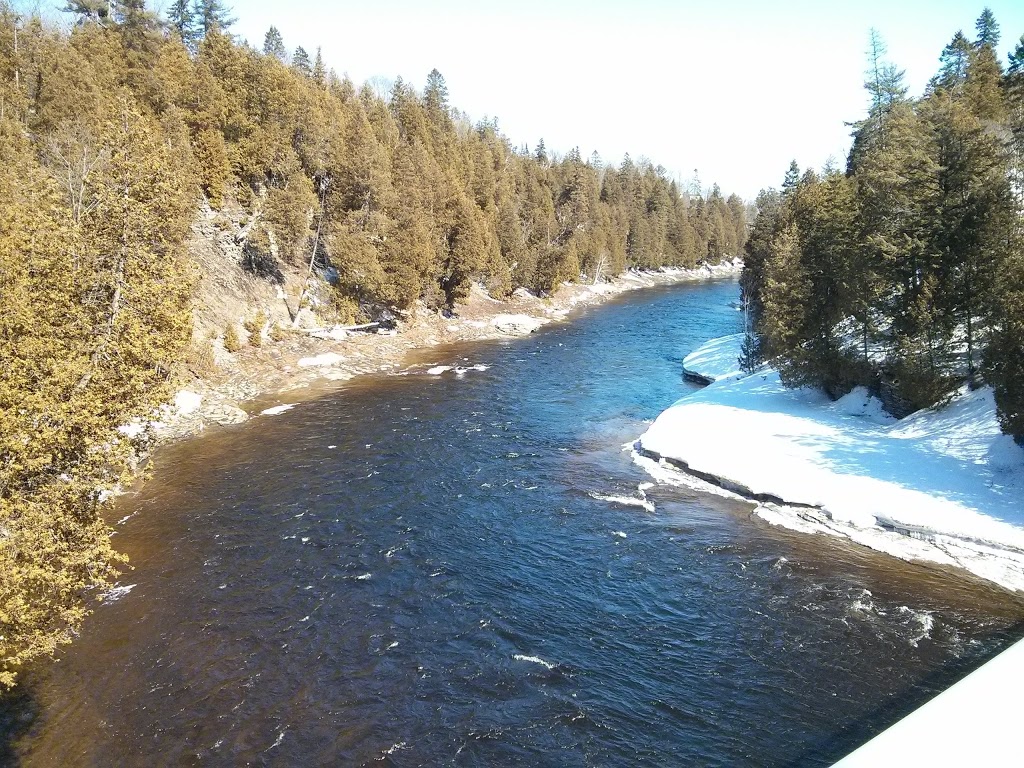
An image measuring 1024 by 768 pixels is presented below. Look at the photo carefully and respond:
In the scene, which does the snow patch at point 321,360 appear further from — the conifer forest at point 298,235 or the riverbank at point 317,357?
the conifer forest at point 298,235

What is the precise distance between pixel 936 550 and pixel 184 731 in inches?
931

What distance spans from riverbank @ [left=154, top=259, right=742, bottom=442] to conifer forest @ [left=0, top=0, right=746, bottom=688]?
3.15m

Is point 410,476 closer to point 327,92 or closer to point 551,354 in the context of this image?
point 551,354

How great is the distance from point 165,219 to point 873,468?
27618mm

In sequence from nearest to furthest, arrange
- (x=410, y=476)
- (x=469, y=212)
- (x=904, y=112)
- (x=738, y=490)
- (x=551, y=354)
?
(x=738, y=490)
(x=410, y=476)
(x=904, y=112)
(x=551, y=354)
(x=469, y=212)

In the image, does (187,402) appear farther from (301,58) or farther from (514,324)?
(301,58)

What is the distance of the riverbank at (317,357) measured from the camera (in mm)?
35812

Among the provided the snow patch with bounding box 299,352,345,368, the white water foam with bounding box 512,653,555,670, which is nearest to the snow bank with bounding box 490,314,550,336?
the snow patch with bounding box 299,352,345,368

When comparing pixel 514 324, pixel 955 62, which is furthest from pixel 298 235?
pixel 955 62

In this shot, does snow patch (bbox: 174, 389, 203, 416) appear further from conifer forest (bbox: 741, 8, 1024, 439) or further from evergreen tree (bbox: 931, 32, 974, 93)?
evergreen tree (bbox: 931, 32, 974, 93)

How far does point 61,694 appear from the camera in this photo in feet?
48.9

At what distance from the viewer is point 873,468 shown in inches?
1014

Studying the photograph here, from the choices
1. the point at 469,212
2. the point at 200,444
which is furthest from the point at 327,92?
the point at 200,444

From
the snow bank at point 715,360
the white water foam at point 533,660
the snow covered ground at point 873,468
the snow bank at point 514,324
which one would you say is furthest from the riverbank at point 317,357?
the snow covered ground at point 873,468
